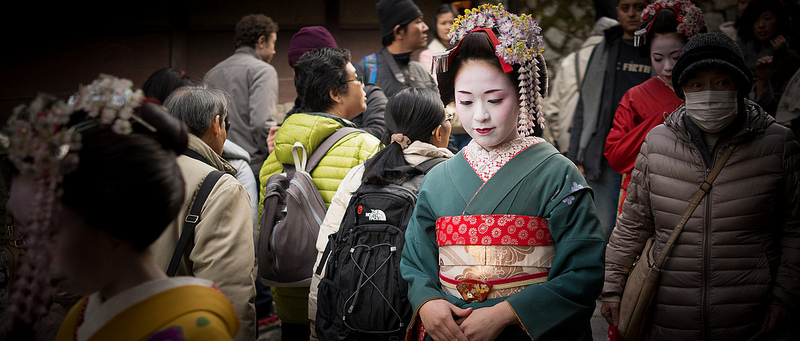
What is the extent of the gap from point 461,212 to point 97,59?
5328mm

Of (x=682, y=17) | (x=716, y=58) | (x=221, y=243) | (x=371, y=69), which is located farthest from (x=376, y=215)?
(x=371, y=69)

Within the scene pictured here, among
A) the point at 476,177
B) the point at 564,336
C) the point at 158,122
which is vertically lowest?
the point at 564,336

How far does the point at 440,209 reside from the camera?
95.0 inches

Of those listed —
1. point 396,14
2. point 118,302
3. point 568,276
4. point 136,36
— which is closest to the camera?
point 118,302

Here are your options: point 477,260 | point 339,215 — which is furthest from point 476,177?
point 339,215

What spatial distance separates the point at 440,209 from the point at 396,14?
321 centimetres

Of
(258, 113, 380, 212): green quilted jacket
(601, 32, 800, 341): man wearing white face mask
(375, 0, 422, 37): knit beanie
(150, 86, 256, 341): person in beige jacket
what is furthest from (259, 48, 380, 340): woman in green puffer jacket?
(601, 32, 800, 341): man wearing white face mask

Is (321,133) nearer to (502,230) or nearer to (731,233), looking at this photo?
(502,230)

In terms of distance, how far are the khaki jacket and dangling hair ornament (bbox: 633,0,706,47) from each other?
8.69 feet

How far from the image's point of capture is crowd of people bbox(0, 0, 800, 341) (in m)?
1.44

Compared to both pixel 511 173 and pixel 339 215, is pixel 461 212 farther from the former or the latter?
pixel 339 215

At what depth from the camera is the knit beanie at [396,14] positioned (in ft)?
17.1

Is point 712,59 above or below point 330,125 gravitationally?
above

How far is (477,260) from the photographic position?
227cm
